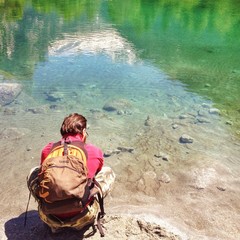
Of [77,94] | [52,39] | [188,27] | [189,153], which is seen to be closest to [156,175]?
[189,153]

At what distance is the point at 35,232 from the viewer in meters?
5.45

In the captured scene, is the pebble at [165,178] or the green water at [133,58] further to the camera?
the green water at [133,58]

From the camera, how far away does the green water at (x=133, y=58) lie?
14781mm

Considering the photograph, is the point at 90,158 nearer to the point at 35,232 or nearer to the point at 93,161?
the point at 93,161

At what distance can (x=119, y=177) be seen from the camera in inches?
298

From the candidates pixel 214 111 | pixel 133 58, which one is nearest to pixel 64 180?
pixel 214 111

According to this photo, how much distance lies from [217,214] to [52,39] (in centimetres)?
2382

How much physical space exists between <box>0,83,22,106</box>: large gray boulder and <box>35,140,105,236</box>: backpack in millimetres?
8536

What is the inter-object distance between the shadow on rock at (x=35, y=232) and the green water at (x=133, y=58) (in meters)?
6.64

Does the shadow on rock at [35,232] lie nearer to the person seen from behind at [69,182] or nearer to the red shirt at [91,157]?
the person seen from behind at [69,182]

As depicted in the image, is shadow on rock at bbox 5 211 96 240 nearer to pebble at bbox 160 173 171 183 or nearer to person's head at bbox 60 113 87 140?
person's head at bbox 60 113 87 140

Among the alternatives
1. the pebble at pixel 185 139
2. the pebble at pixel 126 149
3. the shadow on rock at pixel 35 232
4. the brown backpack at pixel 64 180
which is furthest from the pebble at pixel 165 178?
the brown backpack at pixel 64 180

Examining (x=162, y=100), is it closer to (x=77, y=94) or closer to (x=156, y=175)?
(x=77, y=94)

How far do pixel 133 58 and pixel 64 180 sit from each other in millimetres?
16971
